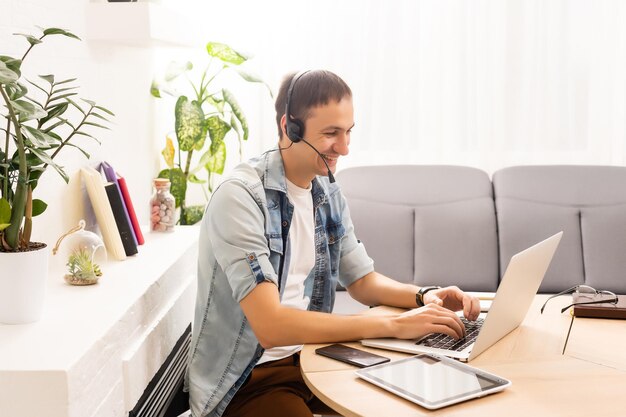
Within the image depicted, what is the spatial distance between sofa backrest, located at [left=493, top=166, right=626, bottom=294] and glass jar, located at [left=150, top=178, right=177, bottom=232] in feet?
4.24

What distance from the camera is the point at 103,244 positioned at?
209cm

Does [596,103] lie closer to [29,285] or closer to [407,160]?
[407,160]

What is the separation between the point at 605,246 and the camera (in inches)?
117

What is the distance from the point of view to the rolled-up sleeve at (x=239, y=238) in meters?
1.66

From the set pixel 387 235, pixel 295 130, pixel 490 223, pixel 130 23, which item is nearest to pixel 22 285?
pixel 295 130

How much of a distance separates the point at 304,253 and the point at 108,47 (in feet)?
3.38

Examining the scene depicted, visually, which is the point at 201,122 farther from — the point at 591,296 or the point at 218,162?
the point at 591,296

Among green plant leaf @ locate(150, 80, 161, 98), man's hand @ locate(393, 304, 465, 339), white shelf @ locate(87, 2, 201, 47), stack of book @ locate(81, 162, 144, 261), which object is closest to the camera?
man's hand @ locate(393, 304, 465, 339)

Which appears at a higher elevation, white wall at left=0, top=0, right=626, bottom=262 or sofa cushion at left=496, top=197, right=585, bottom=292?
white wall at left=0, top=0, right=626, bottom=262

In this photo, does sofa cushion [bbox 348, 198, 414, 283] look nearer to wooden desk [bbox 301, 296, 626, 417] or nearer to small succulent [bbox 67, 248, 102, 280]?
wooden desk [bbox 301, 296, 626, 417]

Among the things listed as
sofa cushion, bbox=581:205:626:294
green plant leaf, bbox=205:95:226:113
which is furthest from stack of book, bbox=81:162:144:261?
sofa cushion, bbox=581:205:626:294

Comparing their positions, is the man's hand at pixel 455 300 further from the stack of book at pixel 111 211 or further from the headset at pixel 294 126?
the stack of book at pixel 111 211

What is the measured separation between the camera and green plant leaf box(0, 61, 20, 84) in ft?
Answer: 4.33

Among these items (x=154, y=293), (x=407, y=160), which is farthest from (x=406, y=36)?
(x=154, y=293)
